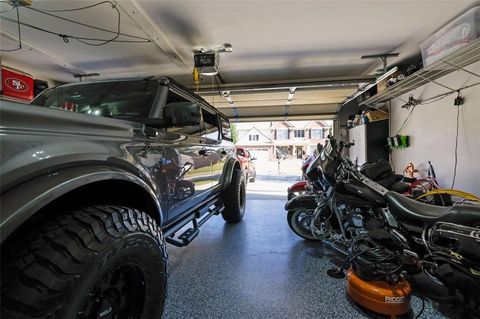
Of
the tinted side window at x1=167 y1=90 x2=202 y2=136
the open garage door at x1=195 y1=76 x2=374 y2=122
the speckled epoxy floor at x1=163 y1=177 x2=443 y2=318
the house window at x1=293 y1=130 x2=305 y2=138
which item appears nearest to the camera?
the speckled epoxy floor at x1=163 y1=177 x2=443 y2=318

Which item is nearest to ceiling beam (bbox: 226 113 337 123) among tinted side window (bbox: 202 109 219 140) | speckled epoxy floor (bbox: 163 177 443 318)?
tinted side window (bbox: 202 109 219 140)

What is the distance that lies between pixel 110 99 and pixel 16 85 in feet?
8.26

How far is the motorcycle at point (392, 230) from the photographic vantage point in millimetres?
1262

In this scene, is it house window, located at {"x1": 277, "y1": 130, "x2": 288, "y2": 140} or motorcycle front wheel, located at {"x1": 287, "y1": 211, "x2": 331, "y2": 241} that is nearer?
motorcycle front wheel, located at {"x1": 287, "y1": 211, "x2": 331, "y2": 241}

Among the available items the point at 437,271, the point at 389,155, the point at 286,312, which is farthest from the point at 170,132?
the point at 389,155

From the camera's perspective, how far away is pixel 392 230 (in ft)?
5.53

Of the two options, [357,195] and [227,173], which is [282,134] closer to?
[227,173]

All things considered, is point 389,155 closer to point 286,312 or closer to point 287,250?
point 287,250

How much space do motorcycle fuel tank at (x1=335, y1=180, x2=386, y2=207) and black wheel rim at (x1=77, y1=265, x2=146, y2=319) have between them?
168cm

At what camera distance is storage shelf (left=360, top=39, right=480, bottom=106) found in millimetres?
2283

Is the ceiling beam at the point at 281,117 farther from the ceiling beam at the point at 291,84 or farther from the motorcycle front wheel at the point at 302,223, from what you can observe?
the motorcycle front wheel at the point at 302,223

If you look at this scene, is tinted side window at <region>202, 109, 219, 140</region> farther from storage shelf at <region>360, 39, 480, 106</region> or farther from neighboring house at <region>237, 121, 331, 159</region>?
neighboring house at <region>237, 121, 331, 159</region>

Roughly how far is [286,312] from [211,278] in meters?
0.72

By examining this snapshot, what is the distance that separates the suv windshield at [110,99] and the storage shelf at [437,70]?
2.80 metres
